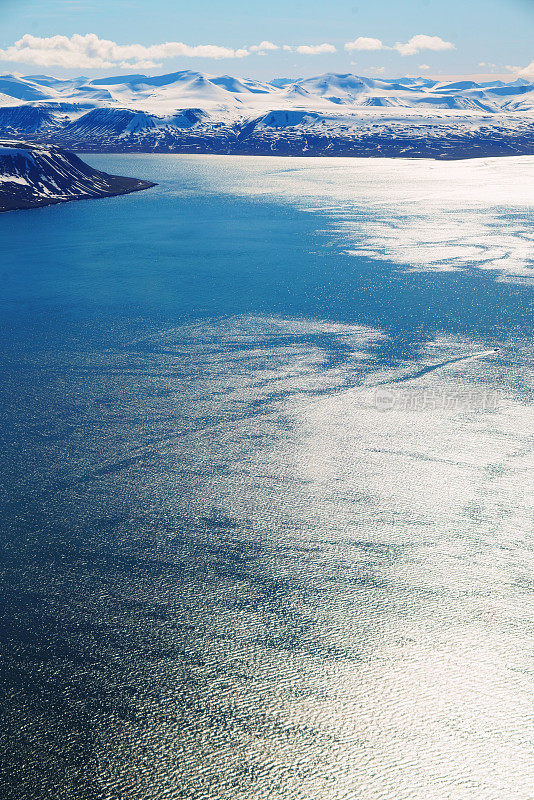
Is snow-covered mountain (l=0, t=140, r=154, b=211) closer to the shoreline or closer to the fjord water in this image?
the shoreline

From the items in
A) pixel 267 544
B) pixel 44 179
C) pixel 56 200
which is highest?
pixel 44 179

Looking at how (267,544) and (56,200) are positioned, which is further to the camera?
(56,200)

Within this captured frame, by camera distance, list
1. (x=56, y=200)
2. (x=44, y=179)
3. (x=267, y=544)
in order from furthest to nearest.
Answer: (x=44, y=179)
(x=56, y=200)
(x=267, y=544)

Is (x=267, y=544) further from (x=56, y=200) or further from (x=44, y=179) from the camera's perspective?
(x=44, y=179)

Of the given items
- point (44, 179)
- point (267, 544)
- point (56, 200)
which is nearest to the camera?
point (267, 544)

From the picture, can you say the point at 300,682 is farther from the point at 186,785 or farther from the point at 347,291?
the point at 347,291

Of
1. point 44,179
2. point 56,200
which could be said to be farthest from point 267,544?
point 44,179

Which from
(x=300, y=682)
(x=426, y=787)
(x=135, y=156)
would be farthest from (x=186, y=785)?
(x=135, y=156)

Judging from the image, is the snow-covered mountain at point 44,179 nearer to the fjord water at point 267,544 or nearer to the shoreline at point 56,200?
the shoreline at point 56,200
